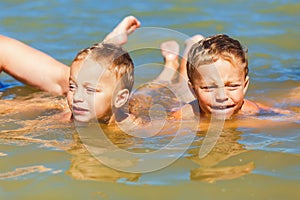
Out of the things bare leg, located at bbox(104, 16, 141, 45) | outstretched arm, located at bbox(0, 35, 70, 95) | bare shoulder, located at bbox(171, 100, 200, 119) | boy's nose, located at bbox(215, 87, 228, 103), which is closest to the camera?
boy's nose, located at bbox(215, 87, 228, 103)

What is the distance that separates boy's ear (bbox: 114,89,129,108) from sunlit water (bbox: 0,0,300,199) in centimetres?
24

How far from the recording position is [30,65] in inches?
182

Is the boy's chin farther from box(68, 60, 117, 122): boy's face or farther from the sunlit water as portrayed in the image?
box(68, 60, 117, 122): boy's face

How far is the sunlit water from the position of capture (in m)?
2.68

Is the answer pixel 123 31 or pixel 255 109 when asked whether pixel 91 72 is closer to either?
pixel 255 109

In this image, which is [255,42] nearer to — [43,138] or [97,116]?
[97,116]

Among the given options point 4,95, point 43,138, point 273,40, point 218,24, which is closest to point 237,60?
point 43,138

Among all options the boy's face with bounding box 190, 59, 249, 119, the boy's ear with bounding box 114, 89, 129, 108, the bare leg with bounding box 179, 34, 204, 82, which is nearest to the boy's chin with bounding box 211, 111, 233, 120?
the boy's face with bounding box 190, 59, 249, 119

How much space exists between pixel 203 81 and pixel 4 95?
6.03 ft

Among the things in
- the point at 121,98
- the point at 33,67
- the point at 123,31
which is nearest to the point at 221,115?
the point at 121,98

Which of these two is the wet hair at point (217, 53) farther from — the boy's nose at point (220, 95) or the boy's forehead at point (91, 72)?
the boy's forehead at point (91, 72)

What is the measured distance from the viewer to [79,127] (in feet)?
12.0

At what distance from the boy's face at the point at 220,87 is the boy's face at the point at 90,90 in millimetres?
555

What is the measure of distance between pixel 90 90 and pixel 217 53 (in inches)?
32.7
